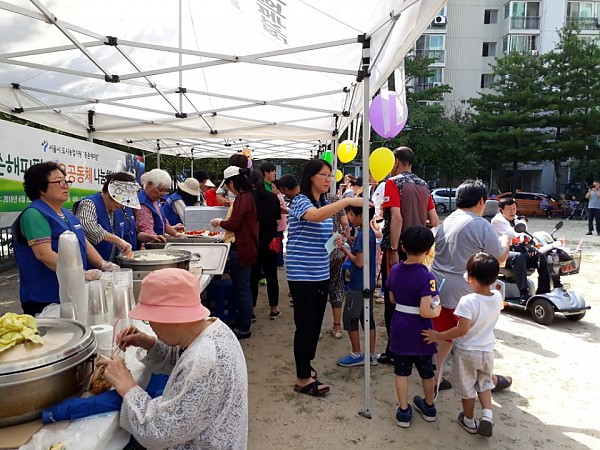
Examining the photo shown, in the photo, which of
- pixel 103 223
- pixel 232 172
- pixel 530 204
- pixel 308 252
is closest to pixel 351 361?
pixel 308 252

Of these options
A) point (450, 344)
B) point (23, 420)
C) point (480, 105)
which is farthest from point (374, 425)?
point (480, 105)

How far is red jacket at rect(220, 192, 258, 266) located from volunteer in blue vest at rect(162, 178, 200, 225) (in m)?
1.21

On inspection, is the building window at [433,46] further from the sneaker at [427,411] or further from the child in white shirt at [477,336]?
the sneaker at [427,411]

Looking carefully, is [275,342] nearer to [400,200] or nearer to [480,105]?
[400,200]

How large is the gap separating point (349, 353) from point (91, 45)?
12.9ft

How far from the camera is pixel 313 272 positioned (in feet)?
9.21

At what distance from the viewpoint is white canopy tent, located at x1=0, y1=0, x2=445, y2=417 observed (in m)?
3.03

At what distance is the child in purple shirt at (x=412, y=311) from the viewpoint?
2.54m

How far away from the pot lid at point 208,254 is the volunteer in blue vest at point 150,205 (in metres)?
0.22

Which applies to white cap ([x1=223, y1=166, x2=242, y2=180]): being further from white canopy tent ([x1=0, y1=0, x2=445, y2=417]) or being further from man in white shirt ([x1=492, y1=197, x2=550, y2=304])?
man in white shirt ([x1=492, y1=197, x2=550, y2=304])

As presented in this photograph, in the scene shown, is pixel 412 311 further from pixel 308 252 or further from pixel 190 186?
pixel 190 186

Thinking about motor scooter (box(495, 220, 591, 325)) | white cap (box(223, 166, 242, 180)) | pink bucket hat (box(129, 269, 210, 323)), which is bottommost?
motor scooter (box(495, 220, 591, 325))

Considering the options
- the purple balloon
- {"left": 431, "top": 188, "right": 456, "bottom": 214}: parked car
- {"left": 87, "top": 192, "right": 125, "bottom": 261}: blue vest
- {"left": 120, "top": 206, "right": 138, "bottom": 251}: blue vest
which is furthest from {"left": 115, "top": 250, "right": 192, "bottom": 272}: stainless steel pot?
{"left": 431, "top": 188, "right": 456, "bottom": 214}: parked car

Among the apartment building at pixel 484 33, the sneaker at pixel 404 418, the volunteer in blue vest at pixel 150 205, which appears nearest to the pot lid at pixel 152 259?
the volunteer in blue vest at pixel 150 205
